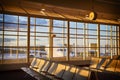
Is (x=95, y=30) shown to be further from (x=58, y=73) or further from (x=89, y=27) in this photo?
(x=58, y=73)

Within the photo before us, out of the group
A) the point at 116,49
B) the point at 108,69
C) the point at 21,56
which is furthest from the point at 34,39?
the point at 116,49

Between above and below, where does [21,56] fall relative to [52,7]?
below

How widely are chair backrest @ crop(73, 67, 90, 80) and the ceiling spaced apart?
22.1 ft

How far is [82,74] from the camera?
212 inches

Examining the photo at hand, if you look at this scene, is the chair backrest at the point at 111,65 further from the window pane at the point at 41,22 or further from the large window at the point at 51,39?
the window pane at the point at 41,22

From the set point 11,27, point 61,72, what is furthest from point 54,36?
point 61,72

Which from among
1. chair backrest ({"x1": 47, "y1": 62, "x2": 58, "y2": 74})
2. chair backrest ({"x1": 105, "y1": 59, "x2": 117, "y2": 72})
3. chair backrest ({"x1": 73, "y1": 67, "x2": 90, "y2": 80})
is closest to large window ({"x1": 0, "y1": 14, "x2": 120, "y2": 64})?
chair backrest ({"x1": 47, "y1": 62, "x2": 58, "y2": 74})

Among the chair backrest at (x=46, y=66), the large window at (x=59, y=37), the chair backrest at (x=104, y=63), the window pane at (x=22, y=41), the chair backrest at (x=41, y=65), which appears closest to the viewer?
the chair backrest at (x=46, y=66)

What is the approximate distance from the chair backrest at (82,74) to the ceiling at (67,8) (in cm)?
673

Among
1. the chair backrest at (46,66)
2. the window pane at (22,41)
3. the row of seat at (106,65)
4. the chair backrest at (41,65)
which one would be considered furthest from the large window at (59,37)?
the chair backrest at (46,66)

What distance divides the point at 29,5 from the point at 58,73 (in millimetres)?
6370

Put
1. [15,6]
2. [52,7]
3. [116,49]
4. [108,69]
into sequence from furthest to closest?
[116,49], [52,7], [15,6], [108,69]

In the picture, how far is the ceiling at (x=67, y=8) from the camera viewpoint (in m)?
11.1

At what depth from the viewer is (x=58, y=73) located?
674cm
